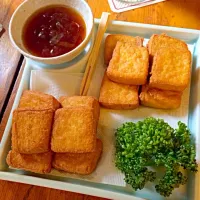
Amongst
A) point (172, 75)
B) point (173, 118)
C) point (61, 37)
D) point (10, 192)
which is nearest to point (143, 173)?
point (173, 118)

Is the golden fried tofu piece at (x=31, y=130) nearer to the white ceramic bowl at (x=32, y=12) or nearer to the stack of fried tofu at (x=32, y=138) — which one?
the stack of fried tofu at (x=32, y=138)

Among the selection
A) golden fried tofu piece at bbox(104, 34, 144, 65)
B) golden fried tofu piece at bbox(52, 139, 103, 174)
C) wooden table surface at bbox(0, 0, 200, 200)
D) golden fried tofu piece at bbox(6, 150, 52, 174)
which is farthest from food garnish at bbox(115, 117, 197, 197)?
wooden table surface at bbox(0, 0, 200, 200)

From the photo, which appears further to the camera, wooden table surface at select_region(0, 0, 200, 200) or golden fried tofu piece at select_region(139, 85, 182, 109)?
wooden table surface at select_region(0, 0, 200, 200)

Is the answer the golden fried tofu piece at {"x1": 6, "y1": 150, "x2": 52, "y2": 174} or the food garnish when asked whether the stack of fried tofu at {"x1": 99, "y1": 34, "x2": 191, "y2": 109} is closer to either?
the food garnish

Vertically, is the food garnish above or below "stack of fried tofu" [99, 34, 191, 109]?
below

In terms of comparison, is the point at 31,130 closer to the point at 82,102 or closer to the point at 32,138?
the point at 32,138

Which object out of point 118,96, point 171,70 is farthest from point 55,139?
point 171,70

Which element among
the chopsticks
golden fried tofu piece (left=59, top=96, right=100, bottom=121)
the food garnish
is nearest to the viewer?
the food garnish
